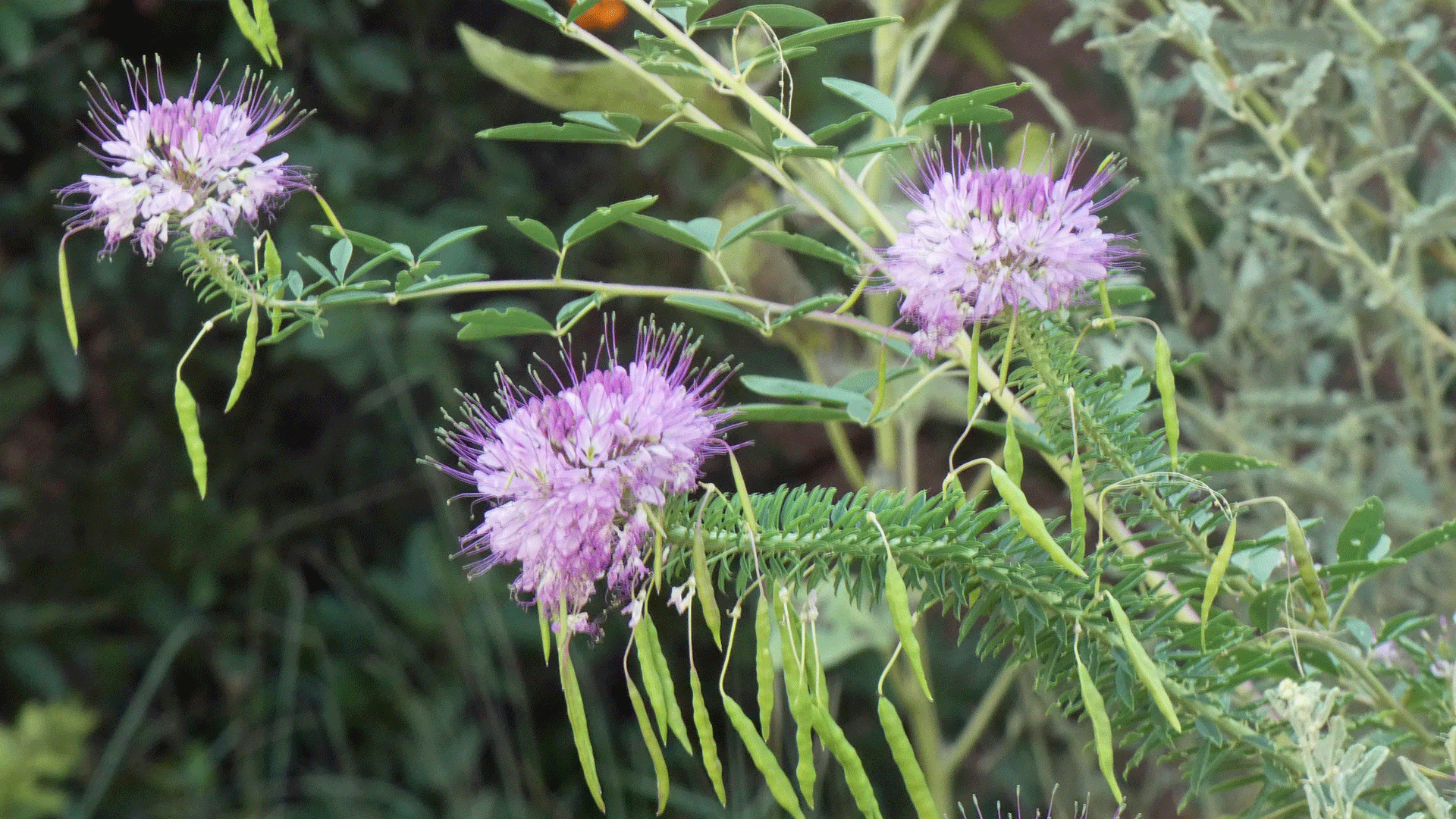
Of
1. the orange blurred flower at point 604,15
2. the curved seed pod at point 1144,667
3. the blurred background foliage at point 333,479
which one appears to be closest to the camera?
the curved seed pod at point 1144,667

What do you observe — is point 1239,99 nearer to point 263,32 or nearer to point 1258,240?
point 1258,240

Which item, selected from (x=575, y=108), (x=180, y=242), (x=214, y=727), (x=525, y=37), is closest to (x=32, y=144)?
(x=525, y=37)

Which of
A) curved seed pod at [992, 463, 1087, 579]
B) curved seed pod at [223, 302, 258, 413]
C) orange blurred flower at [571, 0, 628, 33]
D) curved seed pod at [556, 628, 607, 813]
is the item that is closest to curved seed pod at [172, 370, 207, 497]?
curved seed pod at [223, 302, 258, 413]

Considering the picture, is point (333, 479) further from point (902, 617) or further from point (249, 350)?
point (902, 617)

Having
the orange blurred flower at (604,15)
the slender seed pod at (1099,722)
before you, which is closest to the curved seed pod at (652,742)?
the slender seed pod at (1099,722)

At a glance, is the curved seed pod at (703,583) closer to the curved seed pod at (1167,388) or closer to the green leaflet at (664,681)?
the green leaflet at (664,681)

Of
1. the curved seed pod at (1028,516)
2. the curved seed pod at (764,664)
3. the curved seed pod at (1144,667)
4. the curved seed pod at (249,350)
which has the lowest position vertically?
the curved seed pod at (1144,667)

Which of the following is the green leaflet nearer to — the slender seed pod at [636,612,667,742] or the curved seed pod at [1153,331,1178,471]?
the slender seed pod at [636,612,667,742]
